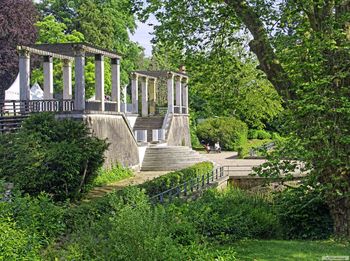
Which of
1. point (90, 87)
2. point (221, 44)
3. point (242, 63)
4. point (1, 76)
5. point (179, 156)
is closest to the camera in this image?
point (221, 44)

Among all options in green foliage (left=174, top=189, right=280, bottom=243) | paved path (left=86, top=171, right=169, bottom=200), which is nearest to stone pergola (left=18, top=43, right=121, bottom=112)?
paved path (left=86, top=171, right=169, bottom=200)

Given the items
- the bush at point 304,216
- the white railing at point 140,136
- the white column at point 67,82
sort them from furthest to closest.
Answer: the white railing at point 140,136, the white column at point 67,82, the bush at point 304,216

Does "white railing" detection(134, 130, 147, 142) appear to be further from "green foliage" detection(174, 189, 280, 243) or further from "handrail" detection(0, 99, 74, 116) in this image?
"green foliage" detection(174, 189, 280, 243)

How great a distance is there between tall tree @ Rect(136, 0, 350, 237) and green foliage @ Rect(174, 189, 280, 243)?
1649 millimetres

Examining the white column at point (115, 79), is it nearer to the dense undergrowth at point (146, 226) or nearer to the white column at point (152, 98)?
the white column at point (152, 98)

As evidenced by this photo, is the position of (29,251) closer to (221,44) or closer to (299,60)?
(299,60)

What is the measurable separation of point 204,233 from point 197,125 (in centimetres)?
4275

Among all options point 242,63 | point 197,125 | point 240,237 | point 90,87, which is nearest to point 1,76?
point 90,87

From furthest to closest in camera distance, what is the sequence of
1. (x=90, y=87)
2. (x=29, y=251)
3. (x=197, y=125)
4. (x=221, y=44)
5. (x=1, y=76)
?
1. (x=197, y=125)
2. (x=1, y=76)
3. (x=90, y=87)
4. (x=221, y=44)
5. (x=29, y=251)

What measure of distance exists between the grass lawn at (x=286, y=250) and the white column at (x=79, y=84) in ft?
44.3

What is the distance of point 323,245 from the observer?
1275cm

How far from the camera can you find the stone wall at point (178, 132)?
127ft

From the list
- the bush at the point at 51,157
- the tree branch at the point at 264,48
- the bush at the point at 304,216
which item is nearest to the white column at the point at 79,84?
the bush at the point at 51,157

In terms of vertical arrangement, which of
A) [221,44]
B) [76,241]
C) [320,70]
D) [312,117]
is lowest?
[76,241]
